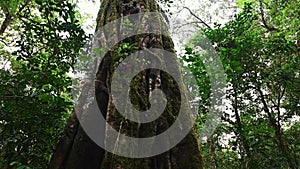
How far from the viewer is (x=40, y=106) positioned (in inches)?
105

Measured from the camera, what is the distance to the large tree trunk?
244 cm

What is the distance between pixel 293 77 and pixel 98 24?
3310mm

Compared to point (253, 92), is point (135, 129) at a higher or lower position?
lower

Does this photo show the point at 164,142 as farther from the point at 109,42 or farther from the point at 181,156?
the point at 109,42

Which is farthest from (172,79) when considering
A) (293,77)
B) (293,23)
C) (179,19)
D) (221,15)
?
(179,19)

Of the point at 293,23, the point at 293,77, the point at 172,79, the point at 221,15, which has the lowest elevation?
the point at 172,79

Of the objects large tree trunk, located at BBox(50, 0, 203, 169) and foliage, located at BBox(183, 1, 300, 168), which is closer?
large tree trunk, located at BBox(50, 0, 203, 169)

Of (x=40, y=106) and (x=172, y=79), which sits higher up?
(x=172, y=79)

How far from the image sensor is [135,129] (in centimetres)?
241

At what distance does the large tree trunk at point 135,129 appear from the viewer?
7.99 ft

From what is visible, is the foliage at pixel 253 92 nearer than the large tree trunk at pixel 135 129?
No

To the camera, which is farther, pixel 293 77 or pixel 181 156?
pixel 293 77

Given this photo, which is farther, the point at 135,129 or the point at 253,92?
the point at 253,92

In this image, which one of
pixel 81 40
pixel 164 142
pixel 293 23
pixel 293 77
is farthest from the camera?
pixel 293 23
